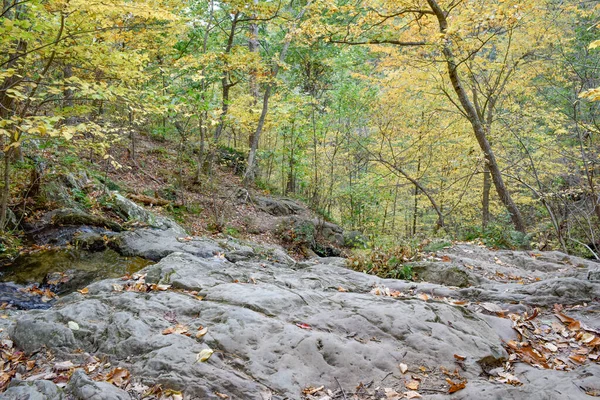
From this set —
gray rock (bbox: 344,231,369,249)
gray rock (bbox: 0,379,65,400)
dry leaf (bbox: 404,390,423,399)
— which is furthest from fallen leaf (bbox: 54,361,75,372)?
gray rock (bbox: 344,231,369,249)

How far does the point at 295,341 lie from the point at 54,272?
4.25 metres

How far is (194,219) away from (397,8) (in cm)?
766

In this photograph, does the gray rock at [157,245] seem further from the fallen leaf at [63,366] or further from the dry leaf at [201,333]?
the fallen leaf at [63,366]

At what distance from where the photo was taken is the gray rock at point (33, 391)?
2.17 metres

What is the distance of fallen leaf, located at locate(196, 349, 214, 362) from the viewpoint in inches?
107

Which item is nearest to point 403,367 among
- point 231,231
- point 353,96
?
point 231,231

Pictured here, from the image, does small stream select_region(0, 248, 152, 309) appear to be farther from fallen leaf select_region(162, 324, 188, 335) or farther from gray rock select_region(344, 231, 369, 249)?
gray rock select_region(344, 231, 369, 249)

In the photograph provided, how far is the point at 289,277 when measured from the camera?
16.3 ft

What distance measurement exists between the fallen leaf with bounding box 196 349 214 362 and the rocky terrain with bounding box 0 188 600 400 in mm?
10

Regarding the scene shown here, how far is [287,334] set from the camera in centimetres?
314

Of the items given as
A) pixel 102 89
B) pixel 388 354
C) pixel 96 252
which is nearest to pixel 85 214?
pixel 96 252

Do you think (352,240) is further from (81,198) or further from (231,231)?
(81,198)

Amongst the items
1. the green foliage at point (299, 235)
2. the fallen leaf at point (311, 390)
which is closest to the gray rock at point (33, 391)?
the fallen leaf at point (311, 390)

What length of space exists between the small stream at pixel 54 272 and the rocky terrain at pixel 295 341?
2.66 feet
